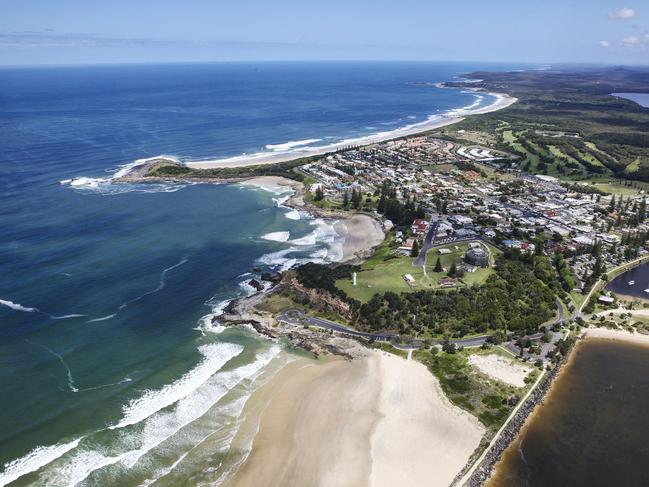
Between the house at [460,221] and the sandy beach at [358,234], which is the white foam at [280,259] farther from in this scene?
the house at [460,221]

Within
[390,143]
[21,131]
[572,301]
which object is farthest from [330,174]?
[21,131]

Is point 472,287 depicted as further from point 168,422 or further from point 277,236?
point 168,422

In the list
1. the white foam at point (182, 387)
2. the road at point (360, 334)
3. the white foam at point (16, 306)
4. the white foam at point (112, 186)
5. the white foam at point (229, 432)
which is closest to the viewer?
the white foam at point (229, 432)

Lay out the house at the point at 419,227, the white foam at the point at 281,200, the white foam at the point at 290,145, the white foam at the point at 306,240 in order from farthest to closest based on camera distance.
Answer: the white foam at the point at 290,145
the white foam at the point at 281,200
the house at the point at 419,227
the white foam at the point at 306,240

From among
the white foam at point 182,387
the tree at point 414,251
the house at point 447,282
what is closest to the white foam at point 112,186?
the tree at point 414,251

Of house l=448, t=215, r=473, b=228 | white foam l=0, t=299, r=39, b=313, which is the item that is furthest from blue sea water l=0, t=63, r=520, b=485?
house l=448, t=215, r=473, b=228

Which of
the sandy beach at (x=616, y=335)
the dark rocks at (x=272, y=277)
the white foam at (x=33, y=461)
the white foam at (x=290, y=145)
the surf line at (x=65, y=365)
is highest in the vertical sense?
the white foam at (x=290, y=145)

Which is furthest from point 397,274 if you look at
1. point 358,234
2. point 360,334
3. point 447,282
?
point 358,234
